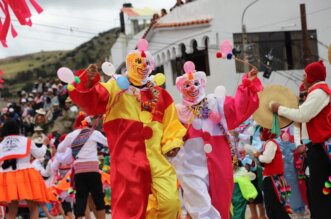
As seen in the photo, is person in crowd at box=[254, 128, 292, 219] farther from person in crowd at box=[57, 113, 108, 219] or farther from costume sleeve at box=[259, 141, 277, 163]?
person in crowd at box=[57, 113, 108, 219]

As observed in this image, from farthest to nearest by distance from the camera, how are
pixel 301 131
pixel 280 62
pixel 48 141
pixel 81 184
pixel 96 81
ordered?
pixel 280 62 < pixel 48 141 < pixel 81 184 < pixel 301 131 < pixel 96 81

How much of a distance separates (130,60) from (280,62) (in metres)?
19.7

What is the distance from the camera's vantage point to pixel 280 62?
25.8 m

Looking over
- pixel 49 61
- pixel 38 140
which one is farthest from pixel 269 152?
pixel 49 61

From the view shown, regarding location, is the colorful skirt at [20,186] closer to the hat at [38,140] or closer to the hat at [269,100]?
the hat at [269,100]

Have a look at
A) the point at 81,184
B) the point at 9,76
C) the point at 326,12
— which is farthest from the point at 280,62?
the point at 9,76

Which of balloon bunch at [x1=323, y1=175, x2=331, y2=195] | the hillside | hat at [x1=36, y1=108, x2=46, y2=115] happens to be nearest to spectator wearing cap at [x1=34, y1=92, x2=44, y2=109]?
hat at [x1=36, y1=108, x2=46, y2=115]

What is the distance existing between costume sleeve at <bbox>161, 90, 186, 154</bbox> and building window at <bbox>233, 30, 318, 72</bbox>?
17939mm

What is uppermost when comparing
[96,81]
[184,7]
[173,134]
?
[184,7]

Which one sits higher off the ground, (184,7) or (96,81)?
(184,7)

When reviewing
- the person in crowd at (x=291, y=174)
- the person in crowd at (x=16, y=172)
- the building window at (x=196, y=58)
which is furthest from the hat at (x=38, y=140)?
the building window at (x=196, y=58)

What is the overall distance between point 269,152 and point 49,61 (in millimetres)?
63564

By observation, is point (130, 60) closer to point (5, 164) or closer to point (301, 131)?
point (301, 131)

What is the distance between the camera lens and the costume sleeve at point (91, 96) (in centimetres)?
591
